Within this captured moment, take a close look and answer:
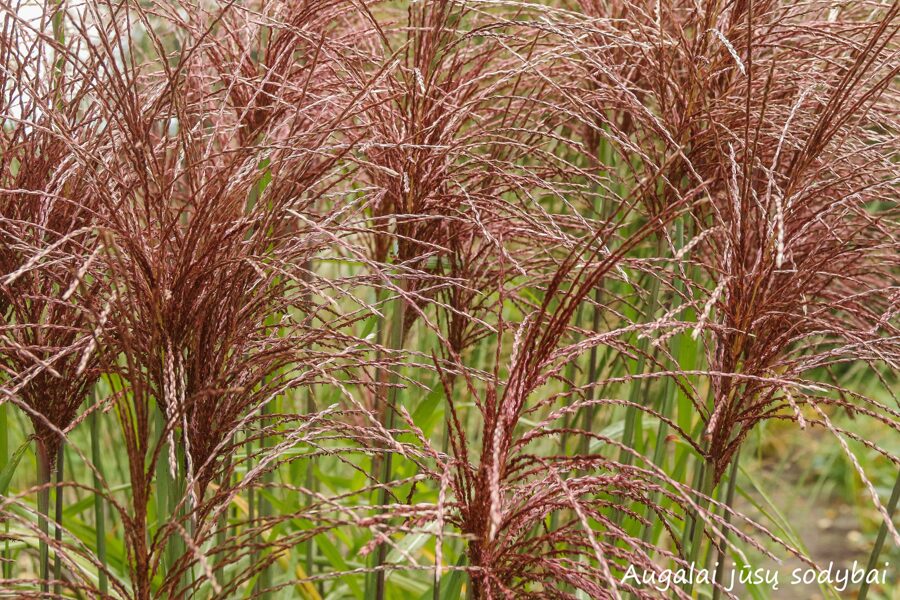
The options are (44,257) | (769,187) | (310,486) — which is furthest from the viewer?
(310,486)

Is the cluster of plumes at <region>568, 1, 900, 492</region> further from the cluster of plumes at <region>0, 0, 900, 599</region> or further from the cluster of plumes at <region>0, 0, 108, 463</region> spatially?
the cluster of plumes at <region>0, 0, 108, 463</region>

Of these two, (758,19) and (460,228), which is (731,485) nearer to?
(460,228)

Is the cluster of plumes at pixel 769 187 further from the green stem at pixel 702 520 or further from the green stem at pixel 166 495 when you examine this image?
the green stem at pixel 166 495

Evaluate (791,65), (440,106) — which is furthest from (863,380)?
(440,106)

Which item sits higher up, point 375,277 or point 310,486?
point 375,277

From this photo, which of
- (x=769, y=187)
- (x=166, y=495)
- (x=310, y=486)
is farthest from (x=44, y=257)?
(x=310, y=486)

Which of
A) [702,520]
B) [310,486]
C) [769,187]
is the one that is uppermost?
[769,187]

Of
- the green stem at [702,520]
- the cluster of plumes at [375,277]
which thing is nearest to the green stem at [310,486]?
the cluster of plumes at [375,277]

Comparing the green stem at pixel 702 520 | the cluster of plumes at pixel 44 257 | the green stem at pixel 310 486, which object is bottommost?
the green stem at pixel 310 486

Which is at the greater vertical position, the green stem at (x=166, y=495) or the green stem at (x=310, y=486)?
the green stem at (x=166, y=495)

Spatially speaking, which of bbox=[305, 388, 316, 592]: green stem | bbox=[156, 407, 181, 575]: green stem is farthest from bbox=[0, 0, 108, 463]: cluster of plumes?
bbox=[305, 388, 316, 592]: green stem

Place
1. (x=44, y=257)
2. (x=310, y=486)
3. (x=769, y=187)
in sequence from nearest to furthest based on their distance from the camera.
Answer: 1. (x=769, y=187)
2. (x=44, y=257)
3. (x=310, y=486)

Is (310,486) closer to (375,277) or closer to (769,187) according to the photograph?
(375,277)

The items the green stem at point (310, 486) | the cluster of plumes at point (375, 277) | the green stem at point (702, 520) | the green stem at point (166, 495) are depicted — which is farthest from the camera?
the green stem at point (310, 486)
